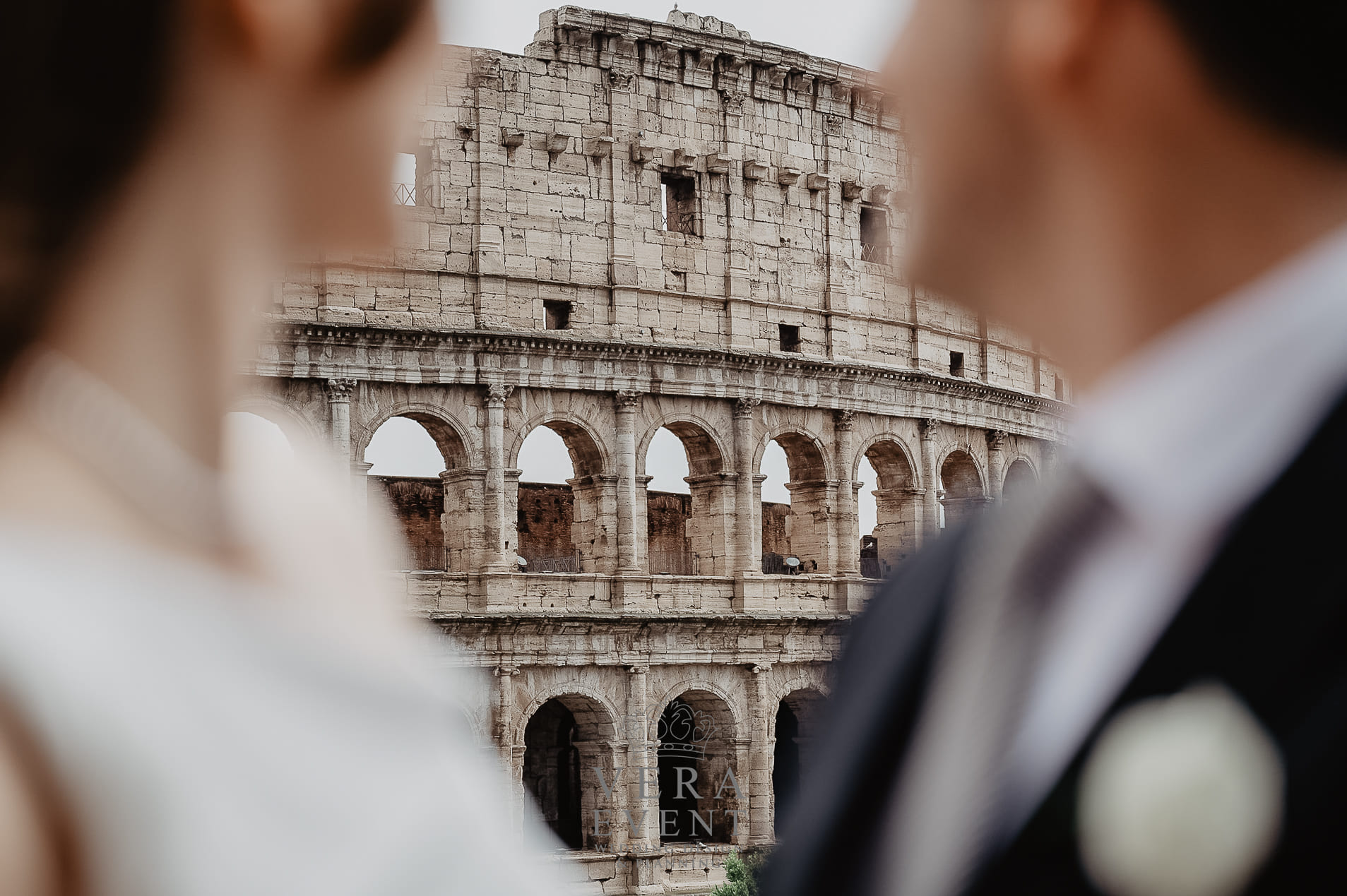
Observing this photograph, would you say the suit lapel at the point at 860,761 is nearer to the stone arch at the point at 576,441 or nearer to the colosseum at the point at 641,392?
the colosseum at the point at 641,392

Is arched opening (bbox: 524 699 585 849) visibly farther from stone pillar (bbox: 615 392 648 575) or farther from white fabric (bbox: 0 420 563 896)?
white fabric (bbox: 0 420 563 896)

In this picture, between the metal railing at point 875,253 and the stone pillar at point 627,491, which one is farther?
the metal railing at point 875,253

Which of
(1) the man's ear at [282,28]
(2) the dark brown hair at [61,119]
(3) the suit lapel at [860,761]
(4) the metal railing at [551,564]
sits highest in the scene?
(4) the metal railing at [551,564]

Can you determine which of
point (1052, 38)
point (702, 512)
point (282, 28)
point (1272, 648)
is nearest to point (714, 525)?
point (702, 512)

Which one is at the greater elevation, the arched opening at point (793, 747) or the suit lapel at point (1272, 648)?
the suit lapel at point (1272, 648)

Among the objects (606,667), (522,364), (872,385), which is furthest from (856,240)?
(606,667)

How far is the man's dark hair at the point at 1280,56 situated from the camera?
1.15m

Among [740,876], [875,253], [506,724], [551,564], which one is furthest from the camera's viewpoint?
[875,253]

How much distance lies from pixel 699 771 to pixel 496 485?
5.96 m

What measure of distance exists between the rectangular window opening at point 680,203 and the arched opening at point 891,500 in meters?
5.02

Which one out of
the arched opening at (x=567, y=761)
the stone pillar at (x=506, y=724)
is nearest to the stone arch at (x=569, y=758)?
the arched opening at (x=567, y=761)

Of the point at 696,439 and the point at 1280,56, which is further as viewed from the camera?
the point at 696,439

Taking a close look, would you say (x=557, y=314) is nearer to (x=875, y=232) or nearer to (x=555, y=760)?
(x=875, y=232)

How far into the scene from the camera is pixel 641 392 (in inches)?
907
